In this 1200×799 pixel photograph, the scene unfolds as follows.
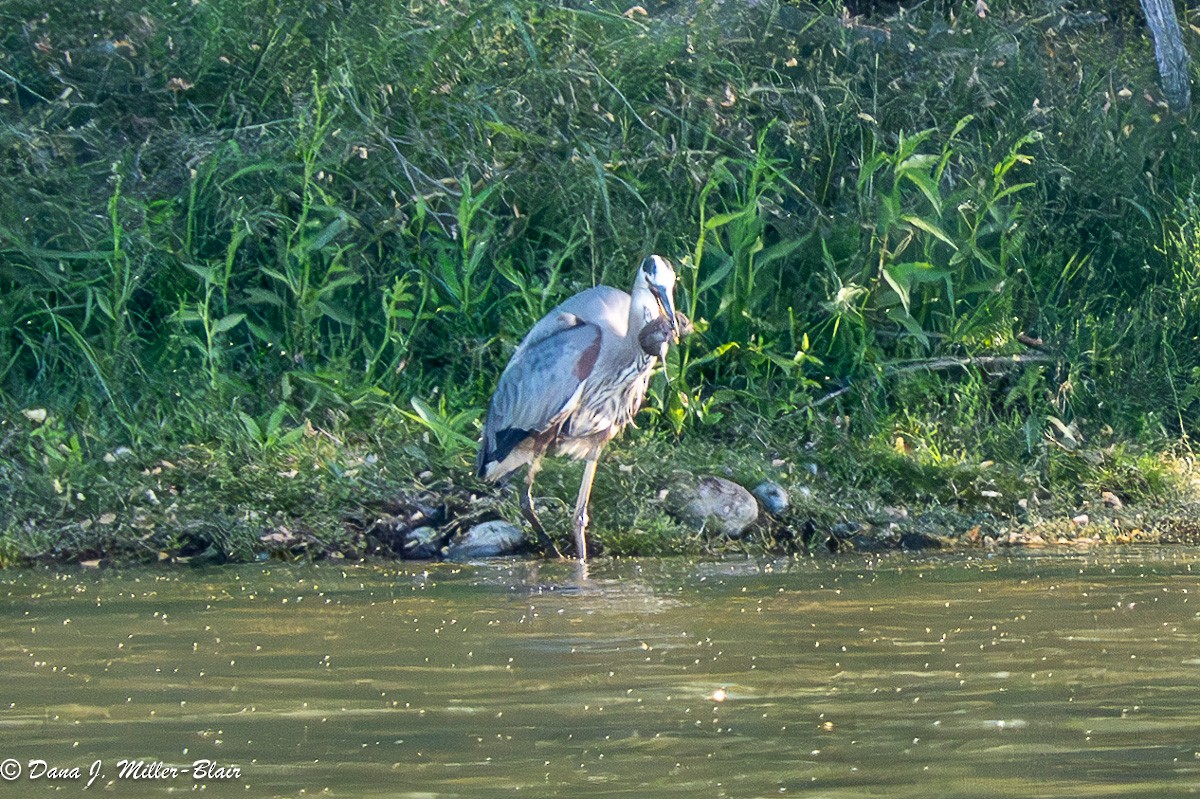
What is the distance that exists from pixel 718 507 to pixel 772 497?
0.84ft

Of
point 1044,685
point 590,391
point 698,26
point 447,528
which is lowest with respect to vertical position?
point 447,528

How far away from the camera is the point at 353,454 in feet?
25.4

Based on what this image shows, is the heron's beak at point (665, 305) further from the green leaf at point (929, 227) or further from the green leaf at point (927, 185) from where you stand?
the green leaf at point (927, 185)

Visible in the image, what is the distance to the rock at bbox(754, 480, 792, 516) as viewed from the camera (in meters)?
7.45

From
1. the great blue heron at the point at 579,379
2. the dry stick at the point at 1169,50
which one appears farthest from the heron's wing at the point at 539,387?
the dry stick at the point at 1169,50

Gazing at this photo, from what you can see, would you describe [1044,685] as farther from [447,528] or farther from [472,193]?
[472,193]

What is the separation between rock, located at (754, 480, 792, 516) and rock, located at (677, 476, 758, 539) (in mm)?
55

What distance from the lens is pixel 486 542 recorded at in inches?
287

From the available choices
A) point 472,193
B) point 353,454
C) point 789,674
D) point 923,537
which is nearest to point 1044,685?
point 789,674

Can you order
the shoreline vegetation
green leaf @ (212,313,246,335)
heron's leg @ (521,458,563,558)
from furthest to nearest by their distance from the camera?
green leaf @ (212,313,246,335)
the shoreline vegetation
heron's leg @ (521,458,563,558)

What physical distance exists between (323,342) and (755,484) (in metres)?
2.31

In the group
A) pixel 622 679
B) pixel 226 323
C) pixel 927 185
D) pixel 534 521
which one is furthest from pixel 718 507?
pixel 622 679

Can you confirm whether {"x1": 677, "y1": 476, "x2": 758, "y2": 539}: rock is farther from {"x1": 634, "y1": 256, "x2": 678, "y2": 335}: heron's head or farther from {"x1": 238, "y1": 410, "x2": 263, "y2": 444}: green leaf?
{"x1": 238, "y1": 410, "x2": 263, "y2": 444}: green leaf

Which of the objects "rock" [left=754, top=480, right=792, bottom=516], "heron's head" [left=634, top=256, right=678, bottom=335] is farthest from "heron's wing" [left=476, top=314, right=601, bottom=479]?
"rock" [left=754, top=480, right=792, bottom=516]
